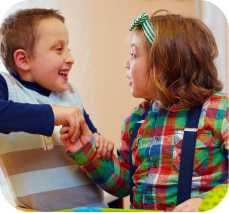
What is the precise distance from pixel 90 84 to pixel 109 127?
0.27ft

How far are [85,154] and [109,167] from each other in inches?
2.1

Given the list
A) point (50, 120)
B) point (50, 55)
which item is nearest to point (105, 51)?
point (50, 55)

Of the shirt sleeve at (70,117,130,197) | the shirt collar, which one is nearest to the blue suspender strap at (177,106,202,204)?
the shirt sleeve at (70,117,130,197)

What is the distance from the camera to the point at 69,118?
52 cm

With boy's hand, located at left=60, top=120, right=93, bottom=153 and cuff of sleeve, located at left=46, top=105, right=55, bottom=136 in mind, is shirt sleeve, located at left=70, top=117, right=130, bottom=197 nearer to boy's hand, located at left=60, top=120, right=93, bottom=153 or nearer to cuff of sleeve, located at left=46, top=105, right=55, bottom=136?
boy's hand, located at left=60, top=120, right=93, bottom=153

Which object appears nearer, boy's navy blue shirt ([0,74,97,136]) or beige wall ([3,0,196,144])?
boy's navy blue shirt ([0,74,97,136])

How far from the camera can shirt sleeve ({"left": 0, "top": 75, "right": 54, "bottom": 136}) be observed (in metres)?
0.49

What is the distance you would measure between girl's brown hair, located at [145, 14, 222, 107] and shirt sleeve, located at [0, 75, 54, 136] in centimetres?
19

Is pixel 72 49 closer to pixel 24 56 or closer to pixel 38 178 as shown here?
pixel 24 56

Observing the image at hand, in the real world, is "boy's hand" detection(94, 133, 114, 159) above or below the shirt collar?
below

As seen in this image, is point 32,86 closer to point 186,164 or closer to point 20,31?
point 20,31

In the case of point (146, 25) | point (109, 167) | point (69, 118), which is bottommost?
point (109, 167)

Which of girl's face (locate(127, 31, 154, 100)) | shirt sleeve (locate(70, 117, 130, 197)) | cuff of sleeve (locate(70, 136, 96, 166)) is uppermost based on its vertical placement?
girl's face (locate(127, 31, 154, 100))

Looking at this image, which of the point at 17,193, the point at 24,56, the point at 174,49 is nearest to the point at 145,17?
the point at 174,49
